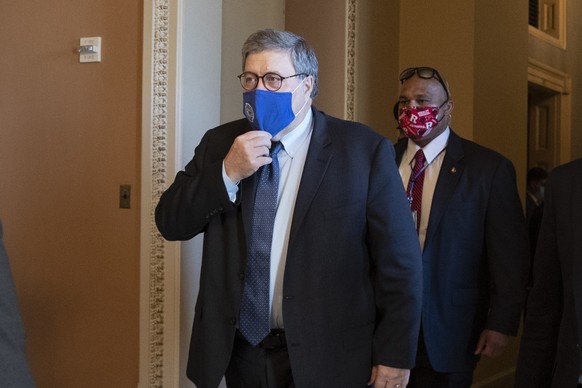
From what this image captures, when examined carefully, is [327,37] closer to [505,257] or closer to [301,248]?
[505,257]

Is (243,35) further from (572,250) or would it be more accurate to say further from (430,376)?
(572,250)

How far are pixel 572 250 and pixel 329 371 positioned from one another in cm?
64

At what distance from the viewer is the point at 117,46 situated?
2.95m

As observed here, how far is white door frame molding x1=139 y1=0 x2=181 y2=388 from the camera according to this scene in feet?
9.13

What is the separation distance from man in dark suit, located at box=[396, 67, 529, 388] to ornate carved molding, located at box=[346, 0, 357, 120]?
3.88 ft

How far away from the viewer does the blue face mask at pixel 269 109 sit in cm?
176

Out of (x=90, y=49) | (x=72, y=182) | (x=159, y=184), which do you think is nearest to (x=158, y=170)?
(x=159, y=184)

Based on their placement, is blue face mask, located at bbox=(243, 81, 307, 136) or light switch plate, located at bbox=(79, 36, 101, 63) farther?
light switch plate, located at bbox=(79, 36, 101, 63)

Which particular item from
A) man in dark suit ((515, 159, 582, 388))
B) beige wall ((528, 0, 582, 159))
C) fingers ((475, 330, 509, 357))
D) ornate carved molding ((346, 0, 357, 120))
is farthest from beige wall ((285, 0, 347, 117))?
beige wall ((528, 0, 582, 159))

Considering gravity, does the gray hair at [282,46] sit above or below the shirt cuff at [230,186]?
above

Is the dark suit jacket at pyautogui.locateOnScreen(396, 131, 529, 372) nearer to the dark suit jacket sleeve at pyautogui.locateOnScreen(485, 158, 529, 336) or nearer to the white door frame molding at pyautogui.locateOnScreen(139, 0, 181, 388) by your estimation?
the dark suit jacket sleeve at pyautogui.locateOnScreen(485, 158, 529, 336)

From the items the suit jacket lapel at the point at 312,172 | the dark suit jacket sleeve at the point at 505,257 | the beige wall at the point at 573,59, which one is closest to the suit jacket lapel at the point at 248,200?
the suit jacket lapel at the point at 312,172

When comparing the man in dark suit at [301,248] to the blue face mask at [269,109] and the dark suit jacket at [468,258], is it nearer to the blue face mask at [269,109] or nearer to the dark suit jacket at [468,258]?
the blue face mask at [269,109]

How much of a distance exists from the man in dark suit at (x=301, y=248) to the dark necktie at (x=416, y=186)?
0.62m
